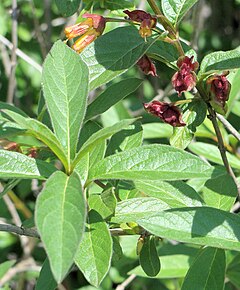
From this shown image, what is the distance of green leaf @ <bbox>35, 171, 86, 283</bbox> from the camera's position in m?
0.70

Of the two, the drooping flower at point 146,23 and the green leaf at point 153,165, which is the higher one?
the drooping flower at point 146,23

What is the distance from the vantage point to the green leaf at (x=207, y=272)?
43.1 inches

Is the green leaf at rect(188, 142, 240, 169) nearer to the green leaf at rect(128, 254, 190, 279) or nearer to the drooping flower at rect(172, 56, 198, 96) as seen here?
the green leaf at rect(128, 254, 190, 279)

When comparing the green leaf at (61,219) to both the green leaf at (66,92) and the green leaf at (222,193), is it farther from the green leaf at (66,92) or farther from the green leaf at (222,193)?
the green leaf at (222,193)

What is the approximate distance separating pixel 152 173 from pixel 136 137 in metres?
0.33

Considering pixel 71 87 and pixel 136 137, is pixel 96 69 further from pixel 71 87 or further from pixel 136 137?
pixel 136 137

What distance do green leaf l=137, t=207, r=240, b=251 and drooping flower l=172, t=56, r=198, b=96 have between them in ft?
0.63

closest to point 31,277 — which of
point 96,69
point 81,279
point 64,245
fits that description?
point 81,279

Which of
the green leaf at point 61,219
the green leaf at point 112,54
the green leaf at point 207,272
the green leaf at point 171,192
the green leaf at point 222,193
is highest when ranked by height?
the green leaf at point 112,54

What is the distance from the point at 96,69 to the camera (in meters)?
1.01

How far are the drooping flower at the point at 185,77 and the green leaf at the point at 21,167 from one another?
9.1 inches

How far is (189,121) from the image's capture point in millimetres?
1127

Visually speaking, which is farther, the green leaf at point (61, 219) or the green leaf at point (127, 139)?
the green leaf at point (127, 139)

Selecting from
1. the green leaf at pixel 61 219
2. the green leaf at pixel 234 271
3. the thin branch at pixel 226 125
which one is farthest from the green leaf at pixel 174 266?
the green leaf at pixel 61 219
